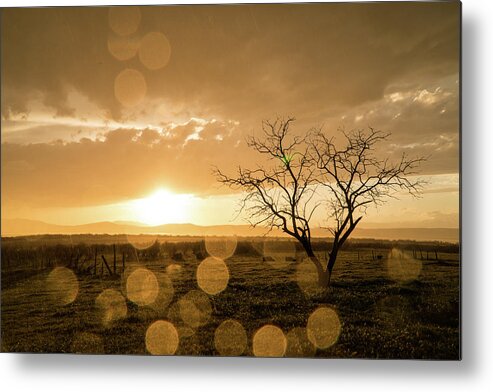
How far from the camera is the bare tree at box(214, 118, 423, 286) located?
3957 millimetres

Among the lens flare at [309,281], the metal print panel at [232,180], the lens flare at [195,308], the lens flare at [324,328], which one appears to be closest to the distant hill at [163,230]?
the metal print panel at [232,180]

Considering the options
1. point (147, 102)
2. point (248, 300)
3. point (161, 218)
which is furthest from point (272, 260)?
point (147, 102)

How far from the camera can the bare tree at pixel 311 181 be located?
3.96m

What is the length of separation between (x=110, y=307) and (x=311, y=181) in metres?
1.65

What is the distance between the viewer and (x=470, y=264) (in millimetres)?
3859

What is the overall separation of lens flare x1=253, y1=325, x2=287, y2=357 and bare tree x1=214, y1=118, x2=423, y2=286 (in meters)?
0.47

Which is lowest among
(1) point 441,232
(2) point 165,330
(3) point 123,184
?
(2) point 165,330

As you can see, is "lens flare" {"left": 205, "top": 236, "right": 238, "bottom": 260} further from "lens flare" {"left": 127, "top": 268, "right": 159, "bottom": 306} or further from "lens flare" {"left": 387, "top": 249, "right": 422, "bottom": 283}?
"lens flare" {"left": 387, "top": 249, "right": 422, "bottom": 283}

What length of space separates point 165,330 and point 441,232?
197cm

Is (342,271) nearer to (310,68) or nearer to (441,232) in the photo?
(441,232)

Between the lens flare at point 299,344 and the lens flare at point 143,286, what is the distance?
97 cm

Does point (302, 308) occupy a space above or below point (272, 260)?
below

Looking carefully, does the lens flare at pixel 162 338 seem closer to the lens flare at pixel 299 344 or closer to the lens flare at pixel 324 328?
the lens flare at pixel 299 344

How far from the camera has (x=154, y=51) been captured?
4074 millimetres
